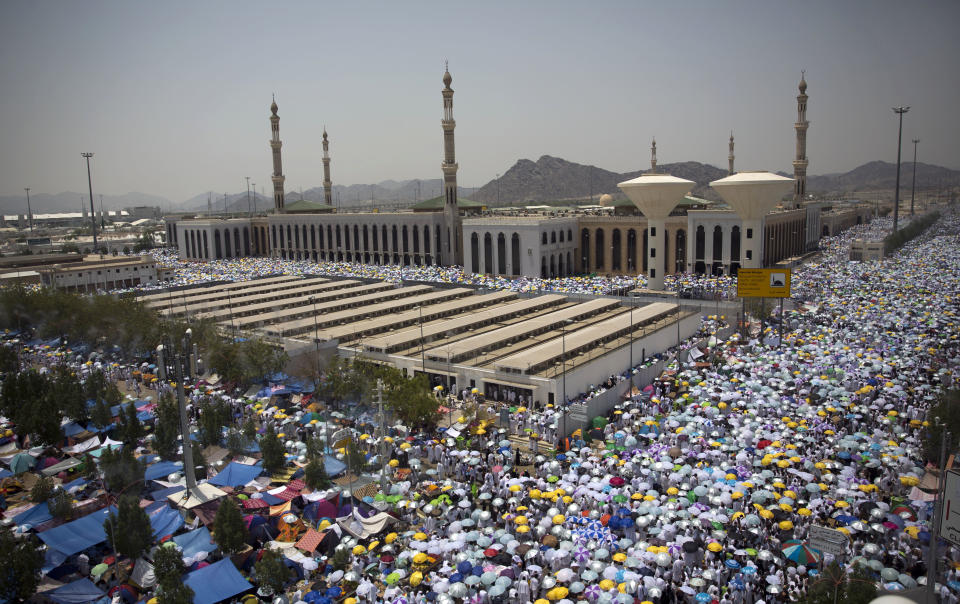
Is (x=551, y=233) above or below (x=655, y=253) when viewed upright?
above

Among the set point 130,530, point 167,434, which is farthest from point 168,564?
point 167,434

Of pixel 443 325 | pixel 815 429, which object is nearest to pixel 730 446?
pixel 815 429

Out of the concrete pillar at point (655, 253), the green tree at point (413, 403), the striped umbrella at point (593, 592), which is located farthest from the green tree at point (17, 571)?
the concrete pillar at point (655, 253)

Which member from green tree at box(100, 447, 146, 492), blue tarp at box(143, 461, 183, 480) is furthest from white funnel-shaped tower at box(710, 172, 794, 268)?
Answer: green tree at box(100, 447, 146, 492)

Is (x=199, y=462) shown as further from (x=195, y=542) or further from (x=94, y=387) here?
(x=94, y=387)

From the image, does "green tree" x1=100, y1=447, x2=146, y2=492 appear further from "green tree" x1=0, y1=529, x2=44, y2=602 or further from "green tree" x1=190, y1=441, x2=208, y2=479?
"green tree" x1=0, y1=529, x2=44, y2=602

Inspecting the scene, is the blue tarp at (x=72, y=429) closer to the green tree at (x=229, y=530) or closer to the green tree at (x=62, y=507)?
the green tree at (x=62, y=507)
